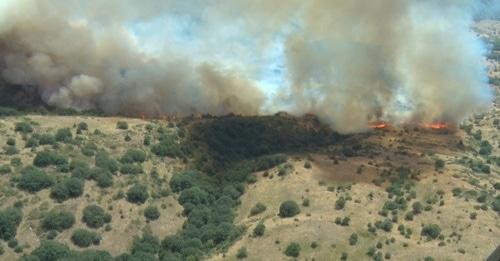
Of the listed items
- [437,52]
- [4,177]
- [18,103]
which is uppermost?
[437,52]

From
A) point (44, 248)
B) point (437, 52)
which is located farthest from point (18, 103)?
point (437, 52)

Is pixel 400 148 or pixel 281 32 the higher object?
pixel 281 32

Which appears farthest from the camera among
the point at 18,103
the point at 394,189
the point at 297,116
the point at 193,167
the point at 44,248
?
the point at 297,116

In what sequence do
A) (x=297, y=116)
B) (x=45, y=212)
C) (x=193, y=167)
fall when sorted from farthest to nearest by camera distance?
1. (x=297, y=116)
2. (x=193, y=167)
3. (x=45, y=212)

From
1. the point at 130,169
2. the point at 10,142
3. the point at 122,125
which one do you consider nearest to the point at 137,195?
the point at 130,169

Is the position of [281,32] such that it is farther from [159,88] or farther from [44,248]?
[44,248]

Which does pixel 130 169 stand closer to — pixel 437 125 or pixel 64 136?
pixel 64 136

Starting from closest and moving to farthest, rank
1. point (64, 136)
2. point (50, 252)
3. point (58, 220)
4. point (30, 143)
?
1. point (50, 252)
2. point (58, 220)
3. point (30, 143)
4. point (64, 136)
